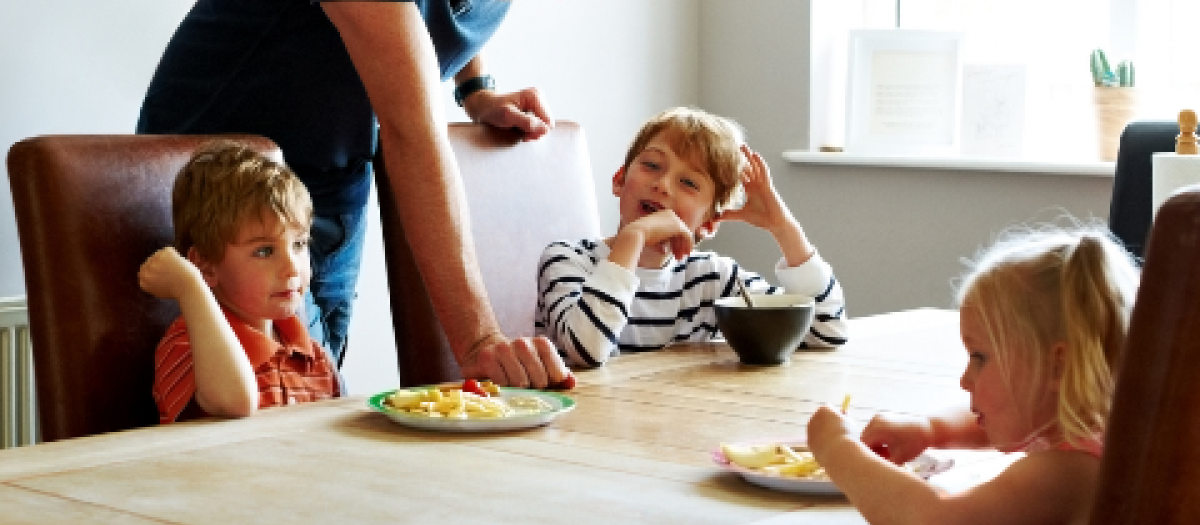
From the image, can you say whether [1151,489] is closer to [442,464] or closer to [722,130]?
[442,464]

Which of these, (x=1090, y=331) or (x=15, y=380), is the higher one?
(x=1090, y=331)

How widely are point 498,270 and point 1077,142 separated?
6.32 ft

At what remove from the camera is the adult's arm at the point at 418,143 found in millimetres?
1728

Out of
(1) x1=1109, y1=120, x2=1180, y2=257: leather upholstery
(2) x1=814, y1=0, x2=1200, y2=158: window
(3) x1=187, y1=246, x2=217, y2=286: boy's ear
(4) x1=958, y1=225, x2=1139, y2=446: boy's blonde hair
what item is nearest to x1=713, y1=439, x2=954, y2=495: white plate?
(4) x1=958, y1=225, x2=1139, y2=446: boy's blonde hair

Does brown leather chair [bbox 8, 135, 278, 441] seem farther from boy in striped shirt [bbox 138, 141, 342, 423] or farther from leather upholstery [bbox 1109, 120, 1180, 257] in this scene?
leather upholstery [bbox 1109, 120, 1180, 257]

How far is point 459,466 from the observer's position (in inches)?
45.1

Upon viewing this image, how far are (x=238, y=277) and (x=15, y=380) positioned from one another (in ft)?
3.64

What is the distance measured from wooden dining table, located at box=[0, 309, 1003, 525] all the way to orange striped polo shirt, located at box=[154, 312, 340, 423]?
15 centimetres

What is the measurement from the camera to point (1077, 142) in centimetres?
354

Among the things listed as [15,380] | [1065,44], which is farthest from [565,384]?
[1065,44]

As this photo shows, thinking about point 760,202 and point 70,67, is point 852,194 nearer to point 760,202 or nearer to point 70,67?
point 760,202

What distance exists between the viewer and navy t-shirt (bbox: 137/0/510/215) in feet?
6.47

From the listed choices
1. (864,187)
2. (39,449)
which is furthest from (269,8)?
(864,187)

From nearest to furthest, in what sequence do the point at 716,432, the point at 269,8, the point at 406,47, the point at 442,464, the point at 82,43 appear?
the point at 442,464
the point at 716,432
the point at 406,47
the point at 269,8
the point at 82,43
